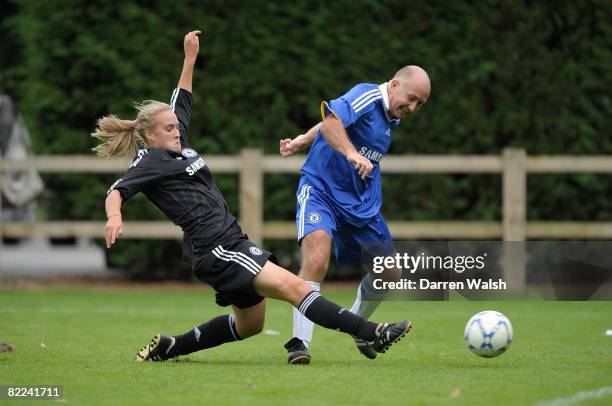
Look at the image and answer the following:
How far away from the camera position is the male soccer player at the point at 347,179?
22.8 feet

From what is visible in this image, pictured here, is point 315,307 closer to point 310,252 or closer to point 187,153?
point 310,252

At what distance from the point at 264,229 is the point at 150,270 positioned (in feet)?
6.88

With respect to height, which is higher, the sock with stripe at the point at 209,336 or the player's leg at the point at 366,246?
the player's leg at the point at 366,246

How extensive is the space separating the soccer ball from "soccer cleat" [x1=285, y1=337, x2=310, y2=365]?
39.7 inches

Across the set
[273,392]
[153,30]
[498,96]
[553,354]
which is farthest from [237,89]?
[273,392]

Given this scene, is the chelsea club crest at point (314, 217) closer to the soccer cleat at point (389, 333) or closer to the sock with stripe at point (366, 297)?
the sock with stripe at point (366, 297)

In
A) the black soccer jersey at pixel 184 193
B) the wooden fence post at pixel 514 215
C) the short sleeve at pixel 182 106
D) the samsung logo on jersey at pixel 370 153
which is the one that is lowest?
the black soccer jersey at pixel 184 193

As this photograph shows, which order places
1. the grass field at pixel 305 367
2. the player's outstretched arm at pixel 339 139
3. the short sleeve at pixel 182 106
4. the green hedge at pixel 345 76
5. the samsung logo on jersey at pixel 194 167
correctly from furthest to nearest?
the green hedge at pixel 345 76 < the short sleeve at pixel 182 106 < the player's outstretched arm at pixel 339 139 < the samsung logo on jersey at pixel 194 167 < the grass field at pixel 305 367

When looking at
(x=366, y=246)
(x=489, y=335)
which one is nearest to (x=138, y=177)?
(x=366, y=246)

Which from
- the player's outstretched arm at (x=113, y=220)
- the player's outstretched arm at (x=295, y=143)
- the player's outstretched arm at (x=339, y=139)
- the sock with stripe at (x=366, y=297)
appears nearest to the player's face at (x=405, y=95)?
the player's outstretched arm at (x=339, y=139)

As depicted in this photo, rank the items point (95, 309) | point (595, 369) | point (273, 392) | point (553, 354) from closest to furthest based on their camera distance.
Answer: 1. point (273, 392)
2. point (595, 369)
3. point (553, 354)
4. point (95, 309)

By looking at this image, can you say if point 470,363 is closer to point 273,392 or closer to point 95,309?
point 273,392

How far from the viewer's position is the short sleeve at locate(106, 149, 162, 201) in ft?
20.6

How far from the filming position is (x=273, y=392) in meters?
5.45
